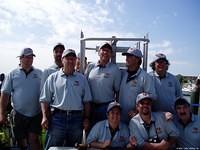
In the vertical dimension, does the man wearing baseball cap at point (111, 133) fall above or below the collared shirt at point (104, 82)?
below

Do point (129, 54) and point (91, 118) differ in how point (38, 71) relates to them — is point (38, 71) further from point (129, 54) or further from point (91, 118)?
point (129, 54)

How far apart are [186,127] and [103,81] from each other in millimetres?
1603

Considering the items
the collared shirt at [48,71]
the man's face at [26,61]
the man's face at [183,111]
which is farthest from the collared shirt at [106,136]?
the man's face at [26,61]

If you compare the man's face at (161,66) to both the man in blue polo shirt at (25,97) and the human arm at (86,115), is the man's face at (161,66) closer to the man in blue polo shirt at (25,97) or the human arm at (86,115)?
the human arm at (86,115)

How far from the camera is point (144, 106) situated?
5328mm

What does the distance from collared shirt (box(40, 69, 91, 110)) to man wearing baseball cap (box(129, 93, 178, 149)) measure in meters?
0.87

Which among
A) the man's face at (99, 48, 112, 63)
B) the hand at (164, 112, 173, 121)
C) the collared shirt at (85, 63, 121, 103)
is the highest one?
the man's face at (99, 48, 112, 63)

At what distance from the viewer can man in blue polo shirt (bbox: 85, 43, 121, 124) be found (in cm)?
561

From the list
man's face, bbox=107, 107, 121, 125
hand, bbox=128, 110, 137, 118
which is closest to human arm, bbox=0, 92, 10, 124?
man's face, bbox=107, 107, 121, 125

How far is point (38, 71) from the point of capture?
259 inches

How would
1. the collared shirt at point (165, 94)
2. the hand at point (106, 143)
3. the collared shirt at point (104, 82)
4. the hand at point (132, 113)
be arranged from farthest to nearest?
1. the collared shirt at point (165, 94)
2. the collared shirt at point (104, 82)
3. the hand at point (132, 113)
4. the hand at point (106, 143)

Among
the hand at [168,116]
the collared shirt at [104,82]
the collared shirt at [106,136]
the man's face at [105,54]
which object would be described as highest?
the man's face at [105,54]

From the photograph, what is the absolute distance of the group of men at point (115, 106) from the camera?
5.31m

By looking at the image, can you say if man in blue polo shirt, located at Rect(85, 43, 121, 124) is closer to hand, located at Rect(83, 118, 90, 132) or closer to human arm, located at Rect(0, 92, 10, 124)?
hand, located at Rect(83, 118, 90, 132)
